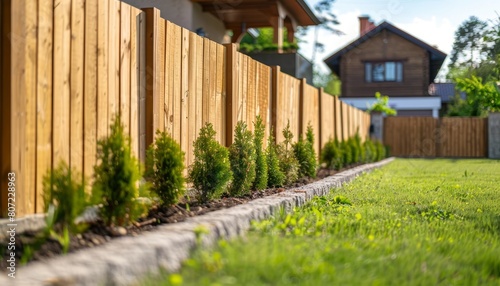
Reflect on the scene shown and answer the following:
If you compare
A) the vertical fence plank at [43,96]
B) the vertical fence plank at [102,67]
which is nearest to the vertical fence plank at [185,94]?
the vertical fence plank at [102,67]

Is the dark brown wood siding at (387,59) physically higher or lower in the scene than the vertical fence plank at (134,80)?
higher

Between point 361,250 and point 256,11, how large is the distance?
12.4 metres

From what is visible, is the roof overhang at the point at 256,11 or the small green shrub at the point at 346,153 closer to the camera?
the small green shrub at the point at 346,153

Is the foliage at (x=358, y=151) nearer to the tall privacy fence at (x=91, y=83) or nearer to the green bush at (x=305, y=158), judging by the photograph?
the green bush at (x=305, y=158)

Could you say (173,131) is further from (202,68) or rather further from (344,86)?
Result: (344,86)

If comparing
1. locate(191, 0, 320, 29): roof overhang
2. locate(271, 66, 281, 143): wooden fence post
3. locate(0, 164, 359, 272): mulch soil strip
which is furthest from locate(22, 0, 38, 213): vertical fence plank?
locate(191, 0, 320, 29): roof overhang

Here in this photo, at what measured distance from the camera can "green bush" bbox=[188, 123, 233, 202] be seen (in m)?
5.57

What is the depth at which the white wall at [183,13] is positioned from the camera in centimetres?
1275

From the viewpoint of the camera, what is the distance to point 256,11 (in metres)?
15.5

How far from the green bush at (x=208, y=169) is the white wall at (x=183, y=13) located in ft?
22.0

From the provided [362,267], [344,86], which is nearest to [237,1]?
[362,267]

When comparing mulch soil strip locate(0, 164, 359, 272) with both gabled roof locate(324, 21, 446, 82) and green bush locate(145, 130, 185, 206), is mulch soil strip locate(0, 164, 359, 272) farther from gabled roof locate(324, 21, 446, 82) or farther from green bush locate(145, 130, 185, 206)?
gabled roof locate(324, 21, 446, 82)

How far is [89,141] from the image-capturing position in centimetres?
424

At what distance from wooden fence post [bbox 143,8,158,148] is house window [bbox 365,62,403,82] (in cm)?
3031
